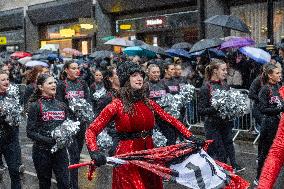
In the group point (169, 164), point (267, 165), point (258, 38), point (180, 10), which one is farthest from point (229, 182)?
point (180, 10)

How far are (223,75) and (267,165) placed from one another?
5523mm

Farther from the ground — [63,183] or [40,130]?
[40,130]

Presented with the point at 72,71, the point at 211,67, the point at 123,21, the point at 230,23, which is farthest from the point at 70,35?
the point at 211,67

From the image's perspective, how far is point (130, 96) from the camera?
17.0ft

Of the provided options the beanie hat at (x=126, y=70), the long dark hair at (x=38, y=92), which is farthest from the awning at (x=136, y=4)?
the beanie hat at (x=126, y=70)

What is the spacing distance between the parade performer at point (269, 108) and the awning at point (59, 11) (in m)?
19.8

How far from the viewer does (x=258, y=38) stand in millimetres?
18109

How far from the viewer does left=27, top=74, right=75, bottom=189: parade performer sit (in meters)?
6.30

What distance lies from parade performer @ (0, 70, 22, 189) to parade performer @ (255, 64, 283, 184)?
3450mm

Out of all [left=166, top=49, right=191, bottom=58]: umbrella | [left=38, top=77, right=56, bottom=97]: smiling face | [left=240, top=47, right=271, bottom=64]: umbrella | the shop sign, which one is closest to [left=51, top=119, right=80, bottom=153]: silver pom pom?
[left=38, top=77, right=56, bottom=97]: smiling face

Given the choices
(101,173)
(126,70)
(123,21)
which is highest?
(123,21)

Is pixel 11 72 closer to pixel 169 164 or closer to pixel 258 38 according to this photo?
pixel 258 38

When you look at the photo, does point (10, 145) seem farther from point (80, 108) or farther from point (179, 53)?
point (179, 53)

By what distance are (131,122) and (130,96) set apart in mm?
254
